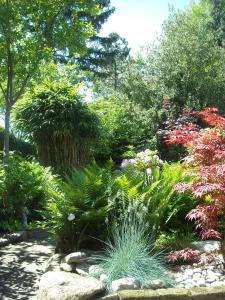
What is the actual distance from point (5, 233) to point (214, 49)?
35.2 feet

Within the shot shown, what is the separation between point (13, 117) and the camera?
10.1 metres

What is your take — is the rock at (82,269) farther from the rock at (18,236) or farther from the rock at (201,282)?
the rock at (18,236)

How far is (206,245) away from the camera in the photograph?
15.9ft

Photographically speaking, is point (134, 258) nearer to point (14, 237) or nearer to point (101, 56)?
point (14, 237)

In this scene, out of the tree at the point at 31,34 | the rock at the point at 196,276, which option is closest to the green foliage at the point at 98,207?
the rock at the point at 196,276

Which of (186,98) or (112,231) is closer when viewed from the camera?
(112,231)

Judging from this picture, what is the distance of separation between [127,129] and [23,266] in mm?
9145

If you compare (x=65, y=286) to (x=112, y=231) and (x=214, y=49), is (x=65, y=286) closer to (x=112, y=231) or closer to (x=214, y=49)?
(x=112, y=231)

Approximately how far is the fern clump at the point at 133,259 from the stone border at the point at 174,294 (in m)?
0.30

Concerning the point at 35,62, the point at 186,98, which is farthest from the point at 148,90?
the point at 35,62

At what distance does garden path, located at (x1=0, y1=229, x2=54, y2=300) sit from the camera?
416 cm

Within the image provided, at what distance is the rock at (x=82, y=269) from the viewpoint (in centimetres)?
441

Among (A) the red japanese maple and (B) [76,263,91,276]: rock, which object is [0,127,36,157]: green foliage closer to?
(B) [76,263,91,276]: rock

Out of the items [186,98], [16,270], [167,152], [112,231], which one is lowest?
[16,270]
